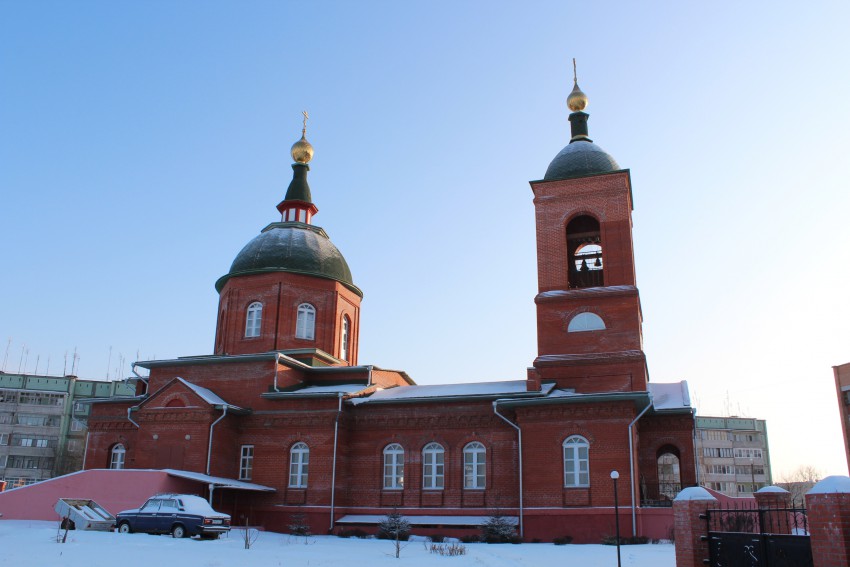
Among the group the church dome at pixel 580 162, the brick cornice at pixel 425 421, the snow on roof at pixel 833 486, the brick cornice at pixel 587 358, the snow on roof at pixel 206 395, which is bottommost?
the snow on roof at pixel 833 486

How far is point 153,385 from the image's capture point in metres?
27.3

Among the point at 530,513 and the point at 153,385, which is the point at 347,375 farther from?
the point at 530,513

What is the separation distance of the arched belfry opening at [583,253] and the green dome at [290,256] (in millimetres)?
9847

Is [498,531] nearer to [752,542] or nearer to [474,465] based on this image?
[474,465]

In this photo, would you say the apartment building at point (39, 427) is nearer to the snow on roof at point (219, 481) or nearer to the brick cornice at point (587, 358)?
the snow on roof at point (219, 481)

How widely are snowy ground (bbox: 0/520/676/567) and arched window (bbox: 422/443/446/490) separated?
4055 millimetres

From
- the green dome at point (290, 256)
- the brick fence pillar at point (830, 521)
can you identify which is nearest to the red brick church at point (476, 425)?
the green dome at point (290, 256)

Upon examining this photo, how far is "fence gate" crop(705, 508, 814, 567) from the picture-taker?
873cm

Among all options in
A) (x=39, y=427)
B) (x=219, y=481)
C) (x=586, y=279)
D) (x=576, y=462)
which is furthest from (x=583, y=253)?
(x=39, y=427)

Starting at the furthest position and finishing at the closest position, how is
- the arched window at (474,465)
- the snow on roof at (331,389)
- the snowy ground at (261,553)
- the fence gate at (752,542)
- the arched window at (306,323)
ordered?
the arched window at (306,323)
the snow on roof at (331,389)
the arched window at (474,465)
the snowy ground at (261,553)
the fence gate at (752,542)

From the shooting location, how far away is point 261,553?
14742 millimetres

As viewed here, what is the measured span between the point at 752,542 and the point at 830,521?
1.52m

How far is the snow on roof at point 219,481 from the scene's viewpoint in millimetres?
21656

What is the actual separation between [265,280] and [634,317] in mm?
14348
